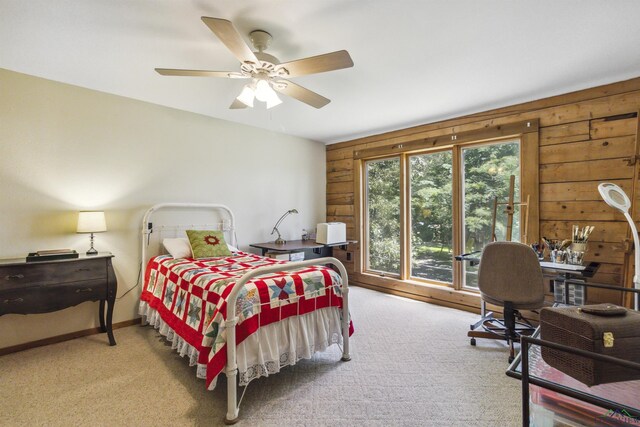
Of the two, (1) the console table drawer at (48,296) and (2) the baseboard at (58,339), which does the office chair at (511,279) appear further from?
(2) the baseboard at (58,339)

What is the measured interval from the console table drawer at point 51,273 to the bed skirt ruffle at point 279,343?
2.72ft

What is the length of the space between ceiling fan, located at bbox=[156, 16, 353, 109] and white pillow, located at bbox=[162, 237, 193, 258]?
1.69m

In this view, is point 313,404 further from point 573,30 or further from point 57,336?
point 573,30

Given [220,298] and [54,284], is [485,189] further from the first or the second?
[54,284]

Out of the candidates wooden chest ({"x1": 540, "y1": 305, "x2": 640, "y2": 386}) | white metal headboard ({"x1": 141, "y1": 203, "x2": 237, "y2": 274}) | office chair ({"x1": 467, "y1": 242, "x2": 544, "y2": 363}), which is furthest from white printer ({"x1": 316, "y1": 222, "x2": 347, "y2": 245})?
wooden chest ({"x1": 540, "y1": 305, "x2": 640, "y2": 386})

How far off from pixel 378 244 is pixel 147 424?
12.1ft

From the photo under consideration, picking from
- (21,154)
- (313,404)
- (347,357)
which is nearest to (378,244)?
(347,357)

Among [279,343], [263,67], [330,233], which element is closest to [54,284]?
[279,343]

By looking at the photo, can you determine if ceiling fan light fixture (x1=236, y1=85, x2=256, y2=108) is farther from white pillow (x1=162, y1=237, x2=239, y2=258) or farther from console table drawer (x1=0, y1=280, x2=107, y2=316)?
console table drawer (x1=0, y1=280, x2=107, y2=316)

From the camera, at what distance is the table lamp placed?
8.82 feet

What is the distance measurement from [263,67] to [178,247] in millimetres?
2109

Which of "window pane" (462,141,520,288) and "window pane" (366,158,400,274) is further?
"window pane" (366,158,400,274)

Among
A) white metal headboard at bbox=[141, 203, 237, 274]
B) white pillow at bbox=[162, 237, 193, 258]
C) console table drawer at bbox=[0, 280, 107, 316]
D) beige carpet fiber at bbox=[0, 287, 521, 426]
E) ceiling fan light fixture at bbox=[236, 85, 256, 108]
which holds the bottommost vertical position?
beige carpet fiber at bbox=[0, 287, 521, 426]

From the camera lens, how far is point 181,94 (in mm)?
3072
